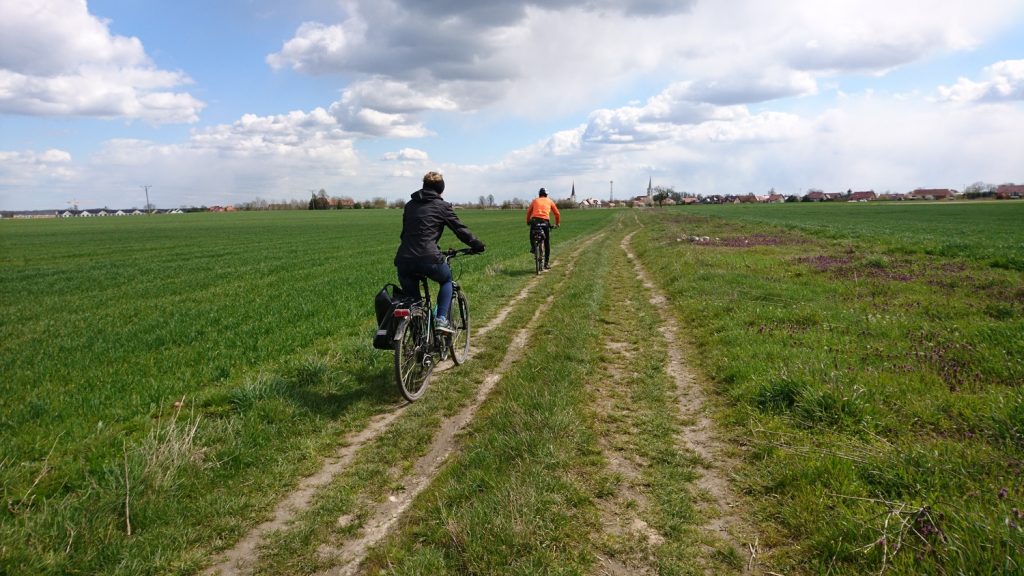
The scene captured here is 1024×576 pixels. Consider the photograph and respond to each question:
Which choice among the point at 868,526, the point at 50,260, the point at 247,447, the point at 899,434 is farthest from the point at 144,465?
the point at 50,260

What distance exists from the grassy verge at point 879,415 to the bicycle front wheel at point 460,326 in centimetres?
356

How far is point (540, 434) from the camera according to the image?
471 centimetres

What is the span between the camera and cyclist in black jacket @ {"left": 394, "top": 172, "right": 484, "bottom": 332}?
6492 mm

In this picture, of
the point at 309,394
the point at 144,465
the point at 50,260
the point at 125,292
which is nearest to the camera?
the point at 144,465

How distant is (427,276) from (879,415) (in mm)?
5205

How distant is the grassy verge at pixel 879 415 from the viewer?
3029 mm

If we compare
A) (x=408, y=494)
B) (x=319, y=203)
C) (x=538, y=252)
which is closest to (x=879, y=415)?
(x=408, y=494)

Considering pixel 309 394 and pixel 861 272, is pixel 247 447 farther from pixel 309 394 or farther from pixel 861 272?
pixel 861 272

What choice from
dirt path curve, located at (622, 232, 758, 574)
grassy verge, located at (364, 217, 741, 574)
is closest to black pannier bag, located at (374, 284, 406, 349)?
grassy verge, located at (364, 217, 741, 574)

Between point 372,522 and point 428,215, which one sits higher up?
point 428,215

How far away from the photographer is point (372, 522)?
3.82 meters

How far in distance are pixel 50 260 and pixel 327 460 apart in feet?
105

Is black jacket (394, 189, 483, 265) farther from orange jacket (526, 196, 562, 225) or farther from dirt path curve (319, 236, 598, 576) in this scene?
orange jacket (526, 196, 562, 225)

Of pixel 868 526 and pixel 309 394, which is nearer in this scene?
pixel 868 526
